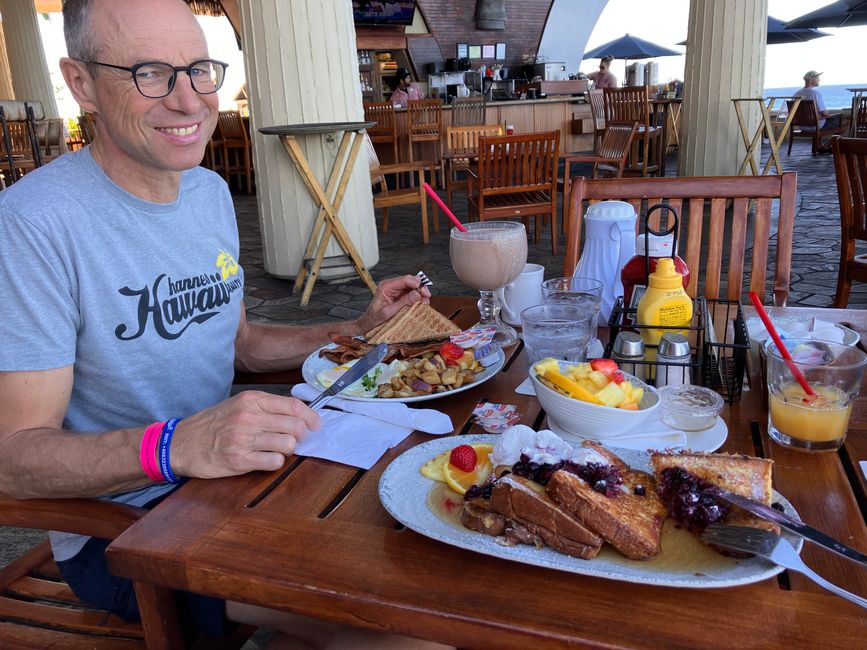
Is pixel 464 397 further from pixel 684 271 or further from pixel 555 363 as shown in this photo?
pixel 684 271

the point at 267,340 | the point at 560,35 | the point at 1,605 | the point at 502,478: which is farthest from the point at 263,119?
the point at 560,35

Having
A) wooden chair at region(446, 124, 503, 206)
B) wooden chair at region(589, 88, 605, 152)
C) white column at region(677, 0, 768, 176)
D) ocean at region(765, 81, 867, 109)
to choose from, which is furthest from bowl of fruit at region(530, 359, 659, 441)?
ocean at region(765, 81, 867, 109)

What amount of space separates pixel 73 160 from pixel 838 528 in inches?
56.0

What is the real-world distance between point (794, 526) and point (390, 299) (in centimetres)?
104

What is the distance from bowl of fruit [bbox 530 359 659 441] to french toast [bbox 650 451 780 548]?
0.12 metres

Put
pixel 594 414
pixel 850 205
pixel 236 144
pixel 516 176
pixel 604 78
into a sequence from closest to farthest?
1. pixel 594 414
2. pixel 850 205
3. pixel 516 176
4. pixel 236 144
5. pixel 604 78

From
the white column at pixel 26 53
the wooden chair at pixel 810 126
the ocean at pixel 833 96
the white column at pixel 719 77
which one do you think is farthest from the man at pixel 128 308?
the ocean at pixel 833 96

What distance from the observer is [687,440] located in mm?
1016

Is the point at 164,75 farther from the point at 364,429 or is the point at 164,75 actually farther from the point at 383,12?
the point at 383,12

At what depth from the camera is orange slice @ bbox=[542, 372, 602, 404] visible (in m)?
0.98

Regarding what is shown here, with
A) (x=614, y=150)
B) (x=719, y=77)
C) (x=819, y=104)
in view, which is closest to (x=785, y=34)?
(x=819, y=104)

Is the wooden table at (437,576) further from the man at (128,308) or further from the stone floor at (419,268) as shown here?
the stone floor at (419,268)

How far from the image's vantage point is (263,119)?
5.23m

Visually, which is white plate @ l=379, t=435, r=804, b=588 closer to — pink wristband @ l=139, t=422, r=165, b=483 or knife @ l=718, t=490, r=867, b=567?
knife @ l=718, t=490, r=867, b=567
